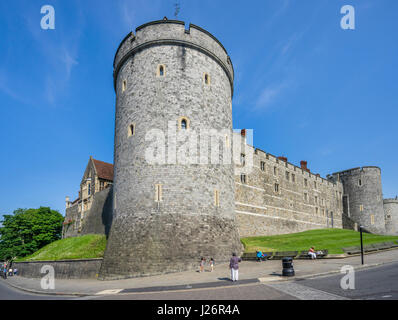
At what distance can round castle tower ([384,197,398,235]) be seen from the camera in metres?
58.2

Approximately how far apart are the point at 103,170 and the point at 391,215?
54.7 meters

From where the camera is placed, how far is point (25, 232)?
47094 mm

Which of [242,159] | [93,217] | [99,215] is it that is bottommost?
[93,217]

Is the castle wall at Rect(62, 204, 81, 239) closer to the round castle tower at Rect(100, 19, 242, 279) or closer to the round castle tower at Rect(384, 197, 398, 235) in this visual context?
the round castle tower at Rect(100, 19, 242, 279)

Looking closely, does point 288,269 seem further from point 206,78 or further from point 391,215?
point 391,215

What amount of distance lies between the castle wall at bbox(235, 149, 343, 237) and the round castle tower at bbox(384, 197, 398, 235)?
14.4 m

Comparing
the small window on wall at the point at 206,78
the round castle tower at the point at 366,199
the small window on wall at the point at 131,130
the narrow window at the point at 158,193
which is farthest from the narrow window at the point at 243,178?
the round castle tower at the point at 366,199

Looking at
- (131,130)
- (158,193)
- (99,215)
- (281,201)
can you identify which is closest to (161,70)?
(131,130)

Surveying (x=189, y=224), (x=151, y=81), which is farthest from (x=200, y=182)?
(x=151, y=81)

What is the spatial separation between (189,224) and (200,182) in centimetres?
304

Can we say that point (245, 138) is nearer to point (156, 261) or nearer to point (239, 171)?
point (239, 171)

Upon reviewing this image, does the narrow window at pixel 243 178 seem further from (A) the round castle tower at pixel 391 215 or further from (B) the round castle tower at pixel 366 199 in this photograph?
(A) the round castle tower at pixel 391 215

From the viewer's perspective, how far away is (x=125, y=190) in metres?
21.3

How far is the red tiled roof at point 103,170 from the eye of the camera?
41.0 metres
